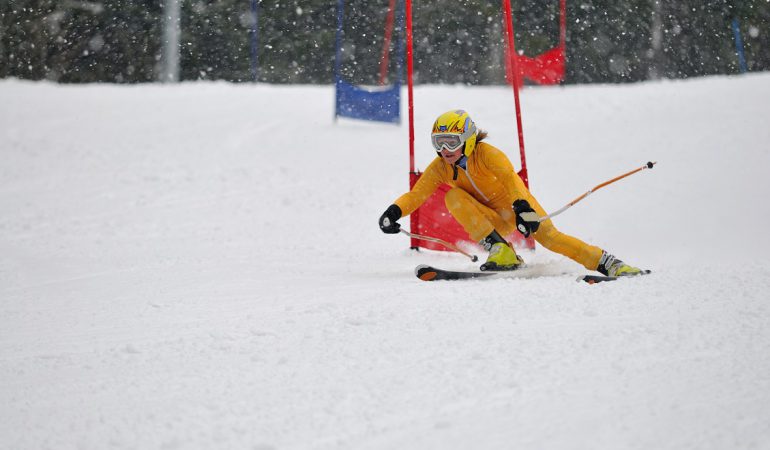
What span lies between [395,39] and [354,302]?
494 inches

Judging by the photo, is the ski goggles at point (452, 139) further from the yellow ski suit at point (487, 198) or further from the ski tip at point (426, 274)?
the ski tip at point (426, 274)

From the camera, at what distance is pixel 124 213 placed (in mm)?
7301

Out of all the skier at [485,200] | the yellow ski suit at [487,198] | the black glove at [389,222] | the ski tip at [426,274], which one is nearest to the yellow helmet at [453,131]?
the skier at [485,200]

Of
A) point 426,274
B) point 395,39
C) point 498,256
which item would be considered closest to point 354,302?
point 426,274

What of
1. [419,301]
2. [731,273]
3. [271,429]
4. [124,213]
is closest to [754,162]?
[731,273]

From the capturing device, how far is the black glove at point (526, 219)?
451 centimetres

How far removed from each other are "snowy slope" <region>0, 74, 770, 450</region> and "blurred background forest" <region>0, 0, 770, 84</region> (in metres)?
5.50

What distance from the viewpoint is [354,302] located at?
149 inches

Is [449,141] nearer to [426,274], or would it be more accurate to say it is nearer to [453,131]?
[453,131]

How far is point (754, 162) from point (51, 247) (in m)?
6.77

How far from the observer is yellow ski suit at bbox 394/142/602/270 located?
464cm

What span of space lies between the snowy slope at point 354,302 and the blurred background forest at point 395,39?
550 cm

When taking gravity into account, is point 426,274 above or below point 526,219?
below

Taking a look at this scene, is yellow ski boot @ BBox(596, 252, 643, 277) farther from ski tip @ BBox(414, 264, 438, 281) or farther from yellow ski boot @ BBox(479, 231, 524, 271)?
ski tip @ BBox(414, 264, 438, 281)
